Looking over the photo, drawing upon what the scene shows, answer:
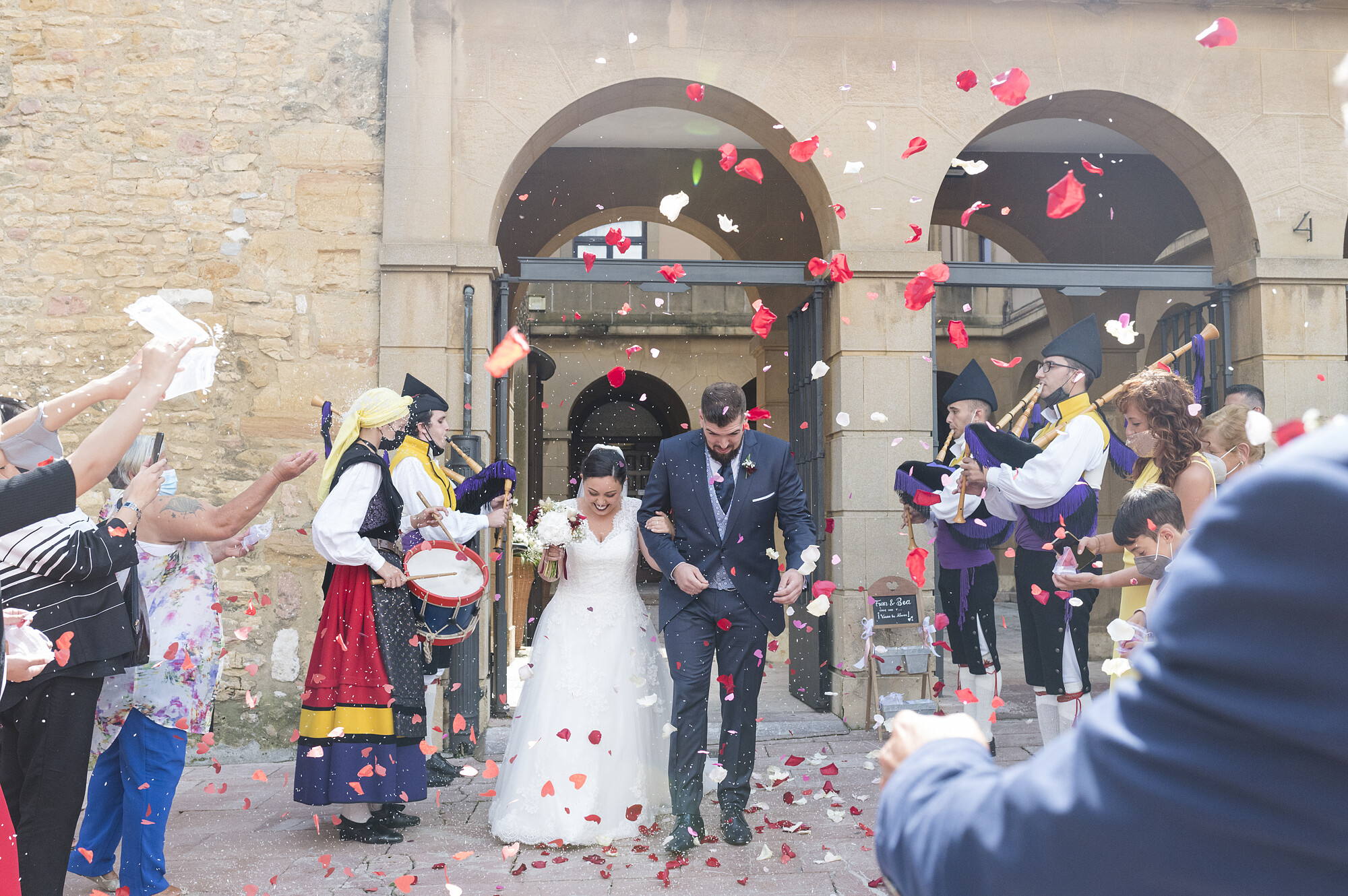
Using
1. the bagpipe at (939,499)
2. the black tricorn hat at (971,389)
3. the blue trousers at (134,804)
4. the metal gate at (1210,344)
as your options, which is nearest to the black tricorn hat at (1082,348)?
the black tricorn hat at (971,389)

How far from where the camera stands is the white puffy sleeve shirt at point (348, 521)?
4.14 meters

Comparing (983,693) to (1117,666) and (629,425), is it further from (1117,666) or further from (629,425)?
(629,425)

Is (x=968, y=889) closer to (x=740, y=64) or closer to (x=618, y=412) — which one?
(x=740, y=64)

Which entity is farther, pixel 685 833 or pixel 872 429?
pixel 872 429

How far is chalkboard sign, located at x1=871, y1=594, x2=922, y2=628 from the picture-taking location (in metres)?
6.02

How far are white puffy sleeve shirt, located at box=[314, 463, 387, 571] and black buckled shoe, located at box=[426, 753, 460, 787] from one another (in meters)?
1.55

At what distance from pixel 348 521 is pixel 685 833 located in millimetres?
1939

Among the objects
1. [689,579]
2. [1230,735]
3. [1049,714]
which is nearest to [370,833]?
[689,579]

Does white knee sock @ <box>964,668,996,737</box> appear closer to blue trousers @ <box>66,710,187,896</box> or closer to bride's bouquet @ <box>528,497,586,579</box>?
bride's bouquet @ <box>528,497,586,579</box>

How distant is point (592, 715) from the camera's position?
4395 mm

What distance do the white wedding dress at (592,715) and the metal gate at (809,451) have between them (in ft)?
6.84

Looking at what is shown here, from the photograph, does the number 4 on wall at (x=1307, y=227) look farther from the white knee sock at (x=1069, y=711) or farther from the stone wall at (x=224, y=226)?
the stone wall at (x=224, y=226)

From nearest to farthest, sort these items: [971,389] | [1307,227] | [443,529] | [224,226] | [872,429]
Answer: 1. [443,529]
2. [971,389]
3. [224,226]
4. [872,429]
5. [1307,227]

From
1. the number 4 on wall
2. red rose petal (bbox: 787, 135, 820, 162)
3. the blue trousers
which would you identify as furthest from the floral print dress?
the number 4 on wall
